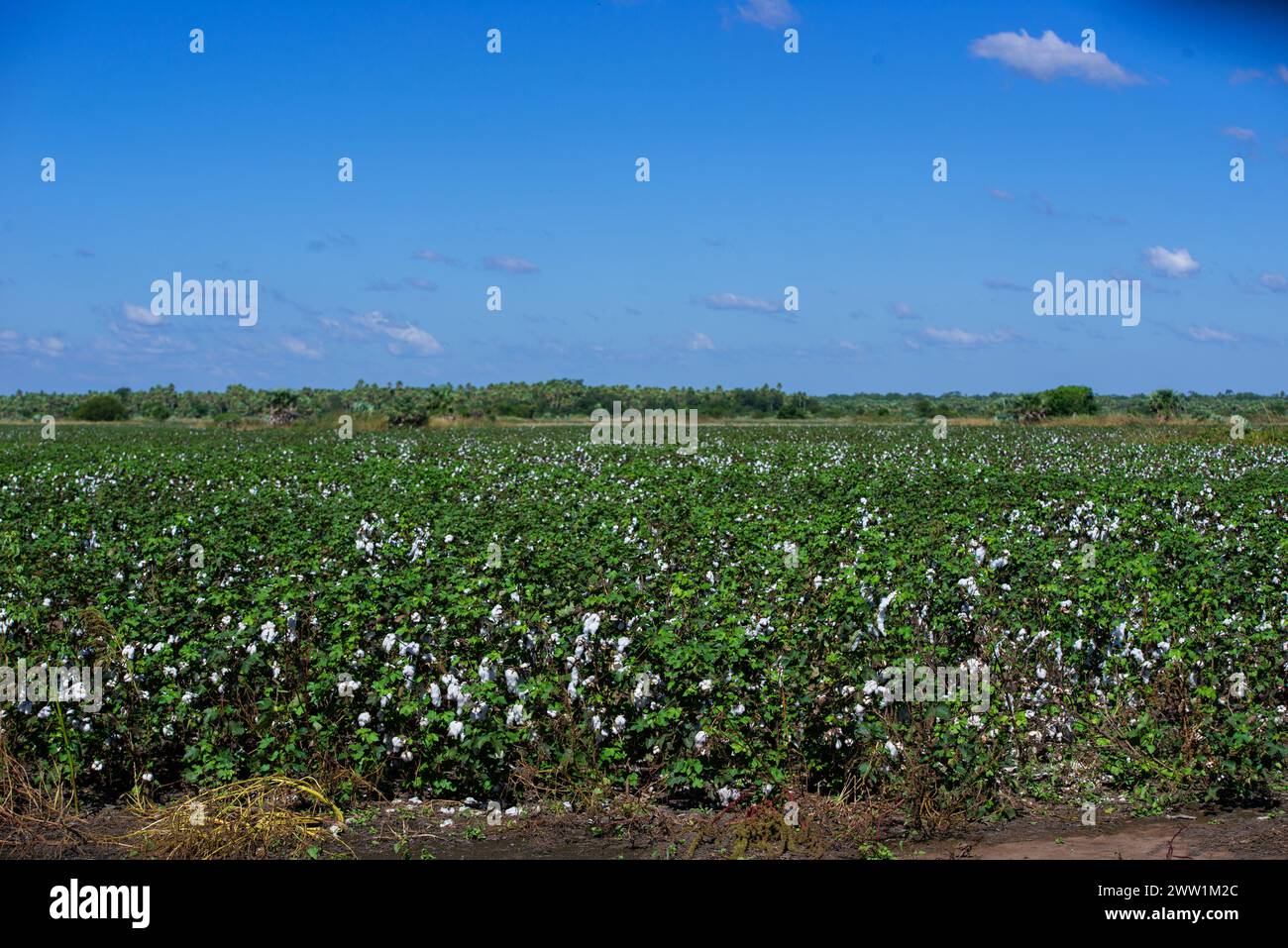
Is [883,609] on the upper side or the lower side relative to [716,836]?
upper

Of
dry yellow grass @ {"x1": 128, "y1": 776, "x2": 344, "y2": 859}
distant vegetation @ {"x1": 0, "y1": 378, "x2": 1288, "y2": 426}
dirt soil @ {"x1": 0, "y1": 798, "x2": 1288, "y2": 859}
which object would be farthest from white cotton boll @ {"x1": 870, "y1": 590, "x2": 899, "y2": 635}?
distant vegetation @ {"x1": 0, "y1": 378, "x2": 1288, "y2": 426}

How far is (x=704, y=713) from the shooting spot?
20.5 ft

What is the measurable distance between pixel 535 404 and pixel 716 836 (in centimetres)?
6747

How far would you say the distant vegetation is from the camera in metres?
58.4

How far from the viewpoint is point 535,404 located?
72.6 meters

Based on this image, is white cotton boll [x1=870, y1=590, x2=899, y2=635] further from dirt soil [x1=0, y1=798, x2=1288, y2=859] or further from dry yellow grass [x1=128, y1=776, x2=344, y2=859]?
dry yellow grass [x1=128, y1=776, x2=344, y2=859]

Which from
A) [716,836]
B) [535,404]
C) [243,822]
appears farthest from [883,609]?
[535,404]

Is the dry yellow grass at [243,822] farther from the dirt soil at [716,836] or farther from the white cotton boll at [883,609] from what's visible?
the white cotton boll at [883,609]

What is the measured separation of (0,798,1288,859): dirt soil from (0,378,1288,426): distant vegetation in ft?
148

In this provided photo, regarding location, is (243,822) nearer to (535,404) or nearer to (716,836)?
(716,836)
